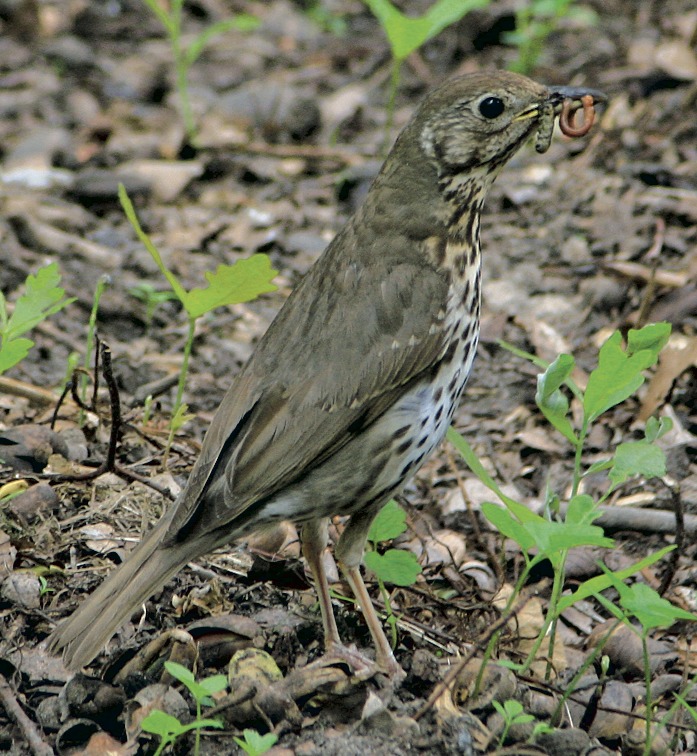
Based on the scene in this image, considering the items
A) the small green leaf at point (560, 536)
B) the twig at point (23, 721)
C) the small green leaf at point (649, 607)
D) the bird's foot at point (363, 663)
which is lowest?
the bird's foot at point (363, 663)

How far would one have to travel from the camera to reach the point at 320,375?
3863mm

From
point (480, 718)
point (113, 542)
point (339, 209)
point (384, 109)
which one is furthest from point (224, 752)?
point (384, 109)

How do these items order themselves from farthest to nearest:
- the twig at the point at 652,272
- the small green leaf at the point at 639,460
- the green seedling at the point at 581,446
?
the twig at the point at 652,272 < the small green leaf at the point at 639,460 < the green seedling at the point at 581,446

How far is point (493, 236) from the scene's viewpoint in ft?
22.7

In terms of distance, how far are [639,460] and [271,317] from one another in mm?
3544

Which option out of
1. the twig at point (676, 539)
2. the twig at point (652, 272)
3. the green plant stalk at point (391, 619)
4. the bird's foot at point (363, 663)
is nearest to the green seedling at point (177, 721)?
the bird's foot at point (363, 663)

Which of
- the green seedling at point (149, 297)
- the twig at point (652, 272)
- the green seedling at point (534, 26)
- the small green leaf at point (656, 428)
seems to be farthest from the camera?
the green seedling at point (534, 26)

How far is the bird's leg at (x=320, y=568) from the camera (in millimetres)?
3838

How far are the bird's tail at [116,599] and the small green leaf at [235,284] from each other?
0.87 metres

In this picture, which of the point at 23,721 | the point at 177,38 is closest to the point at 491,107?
the point at 23,721

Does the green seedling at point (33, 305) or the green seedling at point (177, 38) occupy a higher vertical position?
the green seedling at point (177, 38)

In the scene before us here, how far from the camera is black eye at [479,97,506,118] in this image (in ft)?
13.4

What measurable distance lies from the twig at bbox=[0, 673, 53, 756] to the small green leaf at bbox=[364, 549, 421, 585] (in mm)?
1065

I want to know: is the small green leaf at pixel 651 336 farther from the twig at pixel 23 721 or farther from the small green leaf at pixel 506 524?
the twig at pixel 23 721
